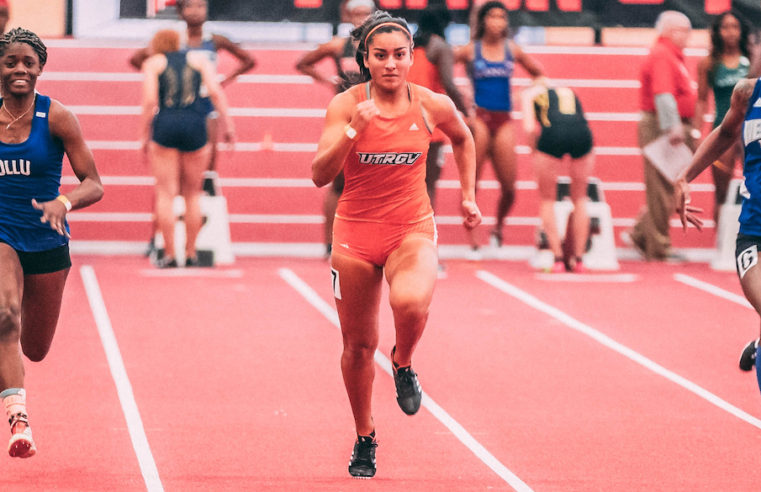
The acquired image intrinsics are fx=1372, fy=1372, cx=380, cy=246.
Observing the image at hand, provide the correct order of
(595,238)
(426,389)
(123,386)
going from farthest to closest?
(595,238) → (426,389) → (123,386)

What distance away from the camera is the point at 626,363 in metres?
9.56

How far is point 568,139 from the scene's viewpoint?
13.1 m

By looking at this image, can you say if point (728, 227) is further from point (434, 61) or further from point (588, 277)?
point (434, 61)

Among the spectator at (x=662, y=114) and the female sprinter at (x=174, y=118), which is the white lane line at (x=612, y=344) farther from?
the female sprinter at (x=174, y=118)

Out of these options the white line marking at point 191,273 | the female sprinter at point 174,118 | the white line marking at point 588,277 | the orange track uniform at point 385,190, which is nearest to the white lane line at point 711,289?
the white line marking at point 588,277

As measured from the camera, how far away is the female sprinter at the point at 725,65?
44.3 ft

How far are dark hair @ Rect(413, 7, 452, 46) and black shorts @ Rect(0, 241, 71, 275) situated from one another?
260 inches

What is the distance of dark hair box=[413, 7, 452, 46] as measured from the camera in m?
12.6

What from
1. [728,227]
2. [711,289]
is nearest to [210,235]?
[711,289]

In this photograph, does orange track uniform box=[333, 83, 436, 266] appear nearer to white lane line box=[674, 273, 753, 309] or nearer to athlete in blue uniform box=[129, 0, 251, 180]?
white lane line box=[674, 273, 753, 309]

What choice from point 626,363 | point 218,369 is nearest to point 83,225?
point 218,369

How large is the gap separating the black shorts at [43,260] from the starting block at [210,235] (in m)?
7.17

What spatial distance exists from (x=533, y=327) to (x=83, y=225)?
637 cm

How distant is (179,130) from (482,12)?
10.7ft
